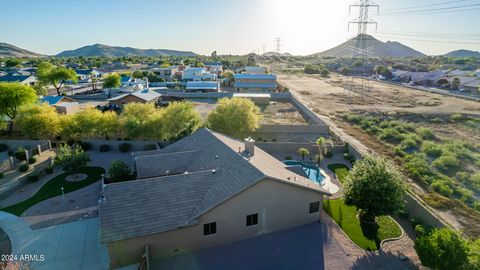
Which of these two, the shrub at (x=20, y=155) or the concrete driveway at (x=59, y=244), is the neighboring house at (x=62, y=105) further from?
the concrete driveway at (x=59, y=244)

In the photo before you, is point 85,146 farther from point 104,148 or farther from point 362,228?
point 362,228

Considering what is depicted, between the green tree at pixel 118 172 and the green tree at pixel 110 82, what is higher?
the green tree at pixel 110 82

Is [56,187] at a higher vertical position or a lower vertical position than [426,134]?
lower

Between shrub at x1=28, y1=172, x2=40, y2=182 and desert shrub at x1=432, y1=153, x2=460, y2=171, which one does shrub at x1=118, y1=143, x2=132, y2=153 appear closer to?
shrub at x1=28, y1=172, x2=40, y2=182

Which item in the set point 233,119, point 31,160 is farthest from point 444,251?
point 31,160

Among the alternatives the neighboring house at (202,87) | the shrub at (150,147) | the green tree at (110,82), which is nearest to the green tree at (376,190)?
the shrub at (150,147)

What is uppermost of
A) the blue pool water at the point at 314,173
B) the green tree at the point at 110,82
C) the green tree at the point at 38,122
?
the green tree at the point at 110,82
